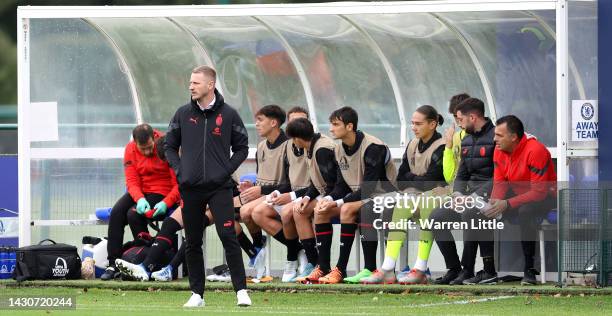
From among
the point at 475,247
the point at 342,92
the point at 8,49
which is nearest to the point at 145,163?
the point at 342,92

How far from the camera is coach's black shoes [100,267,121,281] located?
15.1 m

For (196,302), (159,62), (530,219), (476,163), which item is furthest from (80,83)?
(530,219)

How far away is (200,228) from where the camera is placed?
12.0 meters

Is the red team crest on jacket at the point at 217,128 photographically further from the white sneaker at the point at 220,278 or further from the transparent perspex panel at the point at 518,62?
the transparent perspex panel at the point at 518,62

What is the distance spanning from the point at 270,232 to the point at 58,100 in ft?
9.40

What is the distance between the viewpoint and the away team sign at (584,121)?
13914 mm

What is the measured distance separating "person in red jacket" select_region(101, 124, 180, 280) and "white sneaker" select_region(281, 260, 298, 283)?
1.36m

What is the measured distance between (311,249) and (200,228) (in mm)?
2911

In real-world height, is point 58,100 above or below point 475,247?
above

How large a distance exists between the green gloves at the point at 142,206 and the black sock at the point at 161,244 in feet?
1.10

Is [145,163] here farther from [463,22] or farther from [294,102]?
[463,22]

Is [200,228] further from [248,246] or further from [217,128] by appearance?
[248,246]

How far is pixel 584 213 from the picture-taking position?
13.5 metres

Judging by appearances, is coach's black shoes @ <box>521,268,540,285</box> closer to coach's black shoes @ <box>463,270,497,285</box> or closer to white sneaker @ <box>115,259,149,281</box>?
coach's black shoes @ <box>463,270,497,285</box>
